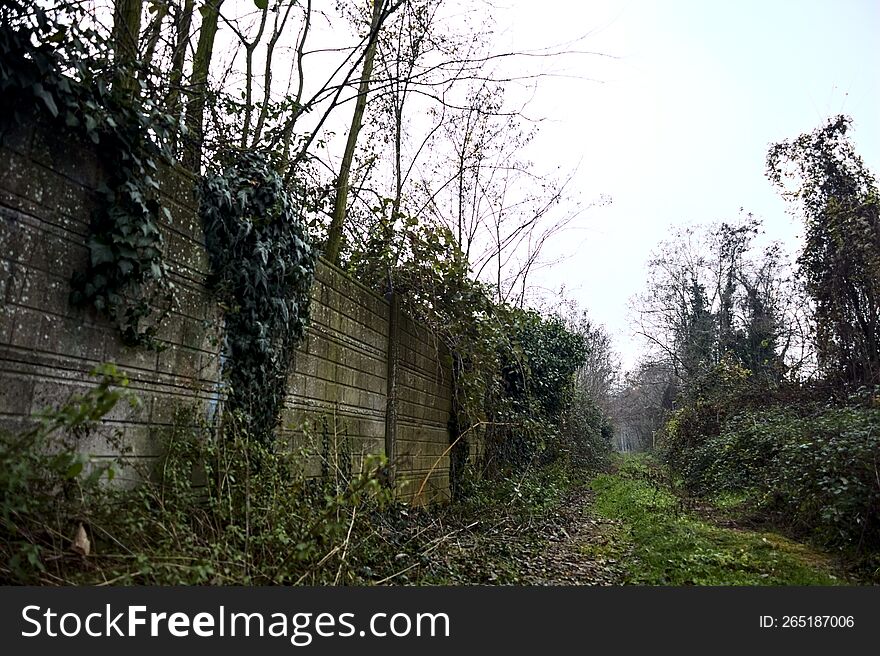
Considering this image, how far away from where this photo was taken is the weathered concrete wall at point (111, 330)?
2.60m

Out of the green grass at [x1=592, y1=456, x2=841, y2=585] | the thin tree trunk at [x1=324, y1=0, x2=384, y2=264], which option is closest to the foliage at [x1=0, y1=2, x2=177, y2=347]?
the thin tree trunk at [x1=324, y1=0, x2=384, y2=264]

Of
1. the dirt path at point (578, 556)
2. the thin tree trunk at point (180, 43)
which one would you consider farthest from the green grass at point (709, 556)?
the thin tree trunk at point (180, 43)

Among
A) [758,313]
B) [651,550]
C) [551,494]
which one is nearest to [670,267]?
[758,313]

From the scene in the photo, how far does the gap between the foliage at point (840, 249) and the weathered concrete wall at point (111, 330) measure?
27.4ft

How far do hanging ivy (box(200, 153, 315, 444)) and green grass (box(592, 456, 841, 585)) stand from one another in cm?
338

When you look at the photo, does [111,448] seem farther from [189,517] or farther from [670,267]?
[670,267]

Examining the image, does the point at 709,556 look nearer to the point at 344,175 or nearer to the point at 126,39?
the point at 344,175

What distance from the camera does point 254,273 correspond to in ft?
13.6

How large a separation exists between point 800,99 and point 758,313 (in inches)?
485

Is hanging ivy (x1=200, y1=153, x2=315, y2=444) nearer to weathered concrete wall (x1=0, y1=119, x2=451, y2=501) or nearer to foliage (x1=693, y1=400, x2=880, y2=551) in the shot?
weathered concrete wall (x1=0, y1=119, x2=451, y2=501)

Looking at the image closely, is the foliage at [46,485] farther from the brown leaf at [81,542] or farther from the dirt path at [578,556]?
the dirt path at [578,556]

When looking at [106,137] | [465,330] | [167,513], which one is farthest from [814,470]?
[106,137]

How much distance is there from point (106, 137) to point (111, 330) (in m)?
0.99

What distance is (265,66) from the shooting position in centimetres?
605
